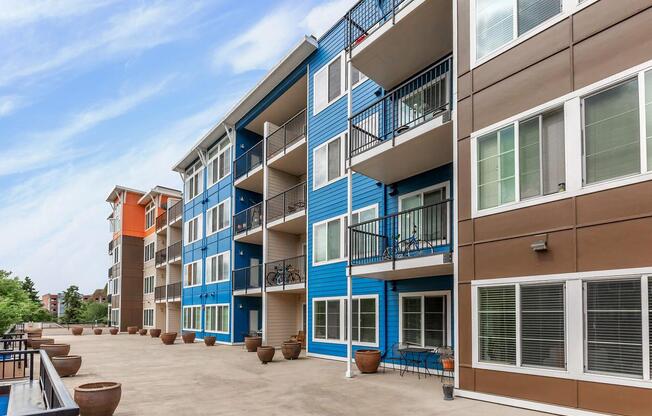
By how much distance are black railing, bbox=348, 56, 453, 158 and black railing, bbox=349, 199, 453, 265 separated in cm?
217

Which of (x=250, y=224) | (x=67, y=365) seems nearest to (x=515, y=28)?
(x=67, y=365)

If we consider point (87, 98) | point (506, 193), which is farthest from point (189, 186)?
point (506, 193)

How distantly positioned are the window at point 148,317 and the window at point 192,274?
33.6ft

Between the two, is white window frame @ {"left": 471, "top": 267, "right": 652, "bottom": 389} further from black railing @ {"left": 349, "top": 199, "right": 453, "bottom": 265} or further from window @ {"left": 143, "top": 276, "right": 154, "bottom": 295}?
window @ {"left": 143, "top": 276, "right": 154, "bottom": 295}

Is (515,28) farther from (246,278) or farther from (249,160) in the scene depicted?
(246,278)

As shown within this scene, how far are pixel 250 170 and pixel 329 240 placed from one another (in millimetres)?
7990

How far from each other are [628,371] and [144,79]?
24.7 m

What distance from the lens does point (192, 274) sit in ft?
101

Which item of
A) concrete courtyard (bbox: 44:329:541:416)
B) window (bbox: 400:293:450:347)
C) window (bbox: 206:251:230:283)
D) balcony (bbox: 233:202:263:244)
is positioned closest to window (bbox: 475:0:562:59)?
window (bbox: 400:293:450:347)

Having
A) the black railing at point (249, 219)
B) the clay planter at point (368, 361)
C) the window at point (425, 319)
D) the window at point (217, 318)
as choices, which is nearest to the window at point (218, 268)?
the window at point (217, 318)

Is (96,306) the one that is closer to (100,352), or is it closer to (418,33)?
(100,352)

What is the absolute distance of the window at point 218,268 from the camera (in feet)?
84.5

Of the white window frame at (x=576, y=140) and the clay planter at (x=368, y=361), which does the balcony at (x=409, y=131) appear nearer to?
the white window frame at (x=576, y=140)


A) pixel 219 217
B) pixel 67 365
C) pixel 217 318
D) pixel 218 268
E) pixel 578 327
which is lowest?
pixel 217 318
